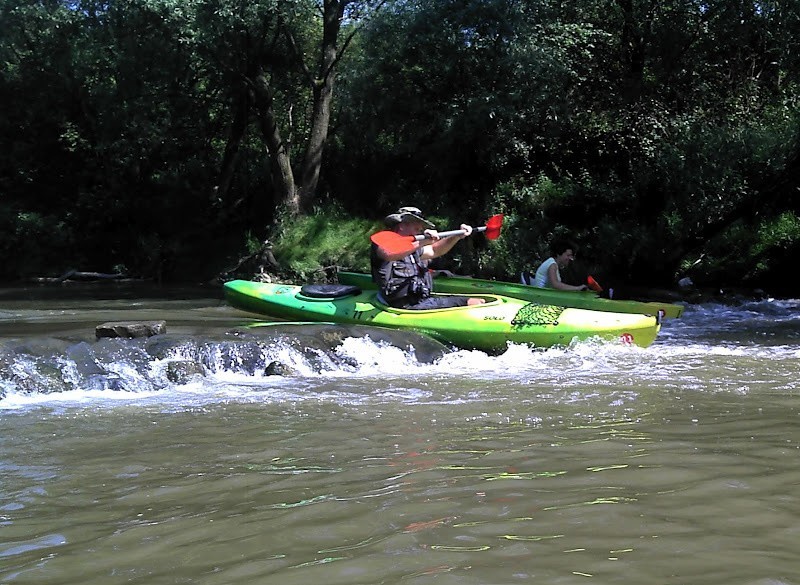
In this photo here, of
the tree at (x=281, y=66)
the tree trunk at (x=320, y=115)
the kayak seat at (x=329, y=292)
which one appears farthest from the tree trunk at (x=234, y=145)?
the kayak seat at (x=329, y=292)

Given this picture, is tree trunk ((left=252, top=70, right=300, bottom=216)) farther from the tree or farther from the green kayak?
the green kayak

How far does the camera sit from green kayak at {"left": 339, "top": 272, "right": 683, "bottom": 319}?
8539mm

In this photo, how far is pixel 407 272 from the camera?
831 centimetres

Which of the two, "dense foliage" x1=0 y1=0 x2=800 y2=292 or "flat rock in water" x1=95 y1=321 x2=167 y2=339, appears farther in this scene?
"dense foliage" x1=0 y1=0 x2=800 y2=292

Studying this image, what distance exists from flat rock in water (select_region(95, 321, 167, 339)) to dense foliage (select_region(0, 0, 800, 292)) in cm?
760

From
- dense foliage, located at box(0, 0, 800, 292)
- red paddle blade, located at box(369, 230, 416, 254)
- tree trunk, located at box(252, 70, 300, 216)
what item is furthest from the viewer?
tree trunk, located at box(252, 70, 300, 216)

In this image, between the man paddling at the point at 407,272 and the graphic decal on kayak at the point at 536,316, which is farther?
→ the man paddling at the point at 407,272

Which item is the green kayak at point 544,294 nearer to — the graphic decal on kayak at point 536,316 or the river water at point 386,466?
the graphic decal on kayak at point 536,316

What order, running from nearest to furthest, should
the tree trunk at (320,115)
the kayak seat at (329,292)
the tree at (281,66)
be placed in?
the kayak seat at (329,292)
the tree at (281,66)
the tree trunk at (320,115)

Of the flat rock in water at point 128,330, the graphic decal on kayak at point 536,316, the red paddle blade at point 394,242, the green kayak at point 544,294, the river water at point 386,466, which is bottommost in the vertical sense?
the river water at point 386,466

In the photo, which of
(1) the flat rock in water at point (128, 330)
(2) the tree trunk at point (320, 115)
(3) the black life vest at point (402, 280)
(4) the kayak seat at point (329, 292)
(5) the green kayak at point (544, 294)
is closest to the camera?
(1) the flat rock in water at point (128, 330)

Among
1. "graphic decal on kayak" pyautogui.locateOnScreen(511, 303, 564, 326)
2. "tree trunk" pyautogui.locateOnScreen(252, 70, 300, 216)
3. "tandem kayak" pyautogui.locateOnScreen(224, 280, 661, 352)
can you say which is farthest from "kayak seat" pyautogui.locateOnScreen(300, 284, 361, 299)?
"tree trunk" pyautogui.locateOnScreen(252, 70, 300, 216)

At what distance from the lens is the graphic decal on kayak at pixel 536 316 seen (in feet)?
26.3

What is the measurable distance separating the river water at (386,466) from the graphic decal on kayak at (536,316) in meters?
0.67
